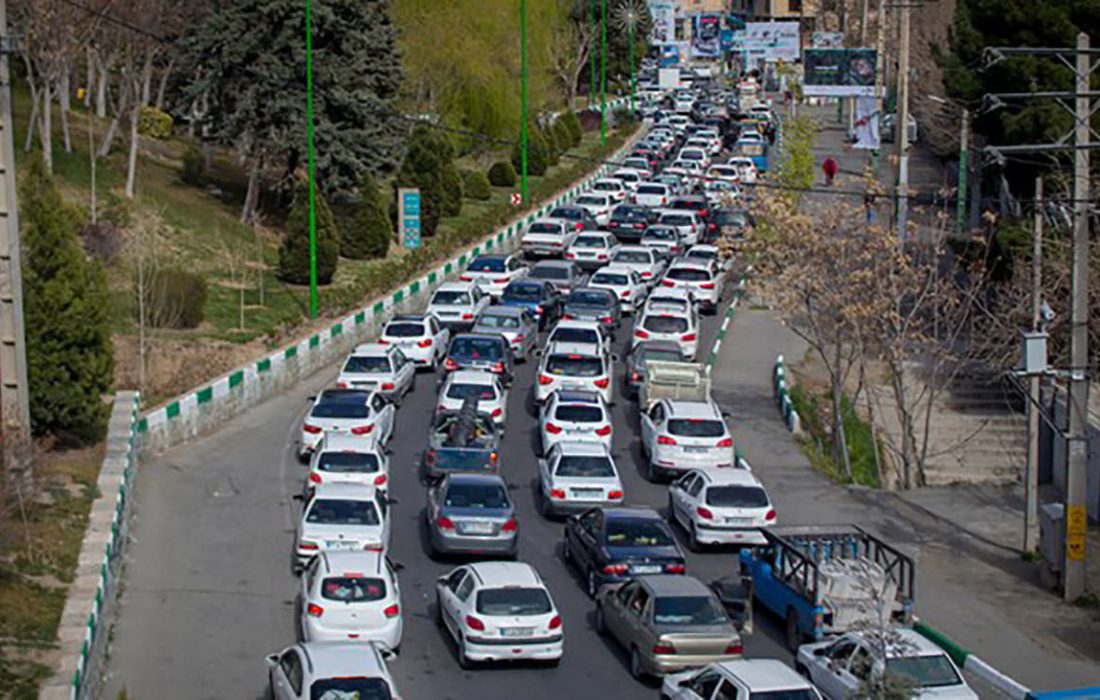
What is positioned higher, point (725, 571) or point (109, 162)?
point (109, 162)

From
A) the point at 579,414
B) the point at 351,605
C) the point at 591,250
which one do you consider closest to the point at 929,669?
the point at 351,605

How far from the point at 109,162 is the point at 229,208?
13.9ft

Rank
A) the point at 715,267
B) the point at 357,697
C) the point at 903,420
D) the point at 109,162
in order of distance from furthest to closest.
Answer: the point at 109,162 < the point at 715,267 < the point at 903,420 < the point at 357,697

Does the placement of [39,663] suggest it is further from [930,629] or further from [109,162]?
[109,162]

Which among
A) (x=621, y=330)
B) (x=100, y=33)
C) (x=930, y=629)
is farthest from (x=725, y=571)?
(x=100, y=33)

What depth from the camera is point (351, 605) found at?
21859 millimetres

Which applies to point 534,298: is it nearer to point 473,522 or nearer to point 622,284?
point 622,284

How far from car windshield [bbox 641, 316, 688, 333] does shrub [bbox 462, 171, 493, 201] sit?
30.0m

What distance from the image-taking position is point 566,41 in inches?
4456

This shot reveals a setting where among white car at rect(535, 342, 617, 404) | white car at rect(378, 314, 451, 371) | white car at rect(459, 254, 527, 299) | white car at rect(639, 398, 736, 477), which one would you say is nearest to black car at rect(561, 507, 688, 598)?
white car at rect(639, 398, 736, 477)

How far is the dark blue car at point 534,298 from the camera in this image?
44.3 metres

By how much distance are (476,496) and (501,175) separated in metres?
50.0

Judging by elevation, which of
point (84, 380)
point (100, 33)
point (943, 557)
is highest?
point (100, 33)

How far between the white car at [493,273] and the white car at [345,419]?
45.7 feet
